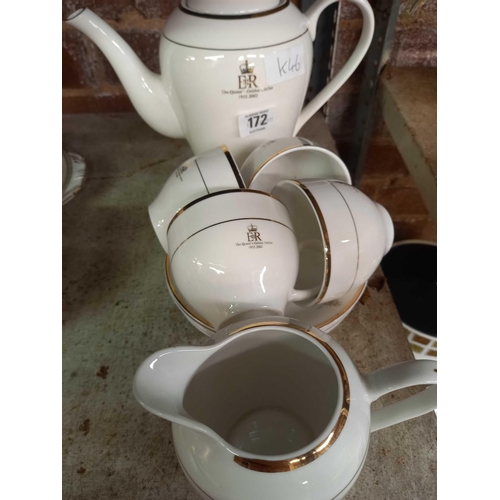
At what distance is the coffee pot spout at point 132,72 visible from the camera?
0.44m

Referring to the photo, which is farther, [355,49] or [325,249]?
[355,49]

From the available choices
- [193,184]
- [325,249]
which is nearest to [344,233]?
[325,249]

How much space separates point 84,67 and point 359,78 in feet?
1.55

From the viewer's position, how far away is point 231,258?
332 millimetres

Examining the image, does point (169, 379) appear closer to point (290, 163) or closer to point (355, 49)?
point (290, 163)

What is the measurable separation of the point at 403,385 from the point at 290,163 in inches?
12.9

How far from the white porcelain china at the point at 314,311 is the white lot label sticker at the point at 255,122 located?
0.18 m

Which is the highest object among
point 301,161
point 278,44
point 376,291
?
point 278,44

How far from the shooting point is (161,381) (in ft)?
0.87

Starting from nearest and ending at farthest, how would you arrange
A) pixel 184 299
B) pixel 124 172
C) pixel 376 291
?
pixel 184 299, pixel 376 291, pixel 124 172

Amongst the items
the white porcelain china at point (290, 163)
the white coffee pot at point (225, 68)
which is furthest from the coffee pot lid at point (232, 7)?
the white porcelain china at point (290, 163)

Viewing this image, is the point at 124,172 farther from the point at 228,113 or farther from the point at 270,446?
the point at 270,446

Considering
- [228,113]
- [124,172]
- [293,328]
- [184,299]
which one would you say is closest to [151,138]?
[124,172]

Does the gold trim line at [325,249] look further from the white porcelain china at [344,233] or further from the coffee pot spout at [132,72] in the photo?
the coffee pot spout at [132,72]
